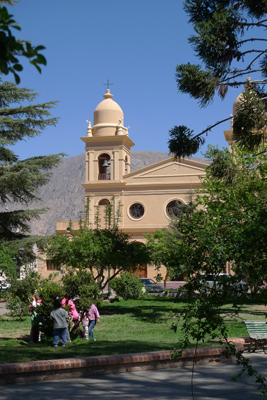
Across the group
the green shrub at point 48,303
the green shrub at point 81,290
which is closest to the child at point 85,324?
the green shrub at point 81,290

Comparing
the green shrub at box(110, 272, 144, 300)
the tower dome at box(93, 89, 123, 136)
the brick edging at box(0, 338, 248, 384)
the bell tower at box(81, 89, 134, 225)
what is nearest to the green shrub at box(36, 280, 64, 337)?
the brick edging at box(0, 338, 248, 384)

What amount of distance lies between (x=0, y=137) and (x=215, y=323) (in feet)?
73.4

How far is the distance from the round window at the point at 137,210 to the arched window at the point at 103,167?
3311 mm

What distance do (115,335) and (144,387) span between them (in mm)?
7052

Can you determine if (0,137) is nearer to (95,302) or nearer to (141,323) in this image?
(141,323)

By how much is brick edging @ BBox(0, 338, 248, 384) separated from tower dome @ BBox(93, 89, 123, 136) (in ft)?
128

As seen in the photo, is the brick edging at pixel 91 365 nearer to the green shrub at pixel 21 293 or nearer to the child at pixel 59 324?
the child at pixel 59 324

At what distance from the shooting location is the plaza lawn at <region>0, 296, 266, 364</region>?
33.6 feet

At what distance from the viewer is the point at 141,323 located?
18734 mm

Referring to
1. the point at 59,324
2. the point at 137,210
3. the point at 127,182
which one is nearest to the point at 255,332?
the point at 59,324

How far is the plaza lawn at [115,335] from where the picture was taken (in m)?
10.2

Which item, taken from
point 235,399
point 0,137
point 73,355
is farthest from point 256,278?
point 0,137

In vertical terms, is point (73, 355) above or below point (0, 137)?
below

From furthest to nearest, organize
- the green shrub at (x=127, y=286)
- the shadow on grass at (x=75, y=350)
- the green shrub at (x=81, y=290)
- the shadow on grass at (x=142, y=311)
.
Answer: the green shrub at (x=127, y=286)
the shadow on grass at (x=142, y=311)
the green shrub at (x=81, y=290)
the shadow on grass at (x=75, y=350)
